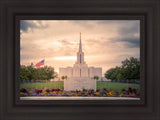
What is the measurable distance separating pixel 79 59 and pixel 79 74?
175 mm

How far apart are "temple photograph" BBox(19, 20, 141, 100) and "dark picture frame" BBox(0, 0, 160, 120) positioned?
0.33ft

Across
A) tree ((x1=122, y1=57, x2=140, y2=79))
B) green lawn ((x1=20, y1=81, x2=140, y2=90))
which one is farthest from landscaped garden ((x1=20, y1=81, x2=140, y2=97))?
tree ((x1=122, y1=57, x2=140, y2=79))

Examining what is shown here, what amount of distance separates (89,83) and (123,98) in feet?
1.41

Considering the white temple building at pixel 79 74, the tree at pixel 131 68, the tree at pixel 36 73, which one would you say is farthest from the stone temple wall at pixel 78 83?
the tree at pixel 131 68

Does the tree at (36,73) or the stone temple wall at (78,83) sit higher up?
the tree at (36,73)

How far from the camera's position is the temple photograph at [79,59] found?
212 centimetres

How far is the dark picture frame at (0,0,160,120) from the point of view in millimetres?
2014

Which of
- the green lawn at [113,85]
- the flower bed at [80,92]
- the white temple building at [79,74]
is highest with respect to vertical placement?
the white temple building at [79,74]

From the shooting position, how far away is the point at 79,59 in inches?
84.1

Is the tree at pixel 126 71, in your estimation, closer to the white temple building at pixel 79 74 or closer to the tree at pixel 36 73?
the white temple building at pixel 79 74

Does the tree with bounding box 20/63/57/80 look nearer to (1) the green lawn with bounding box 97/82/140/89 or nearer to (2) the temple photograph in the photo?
(2) the temple photograph
